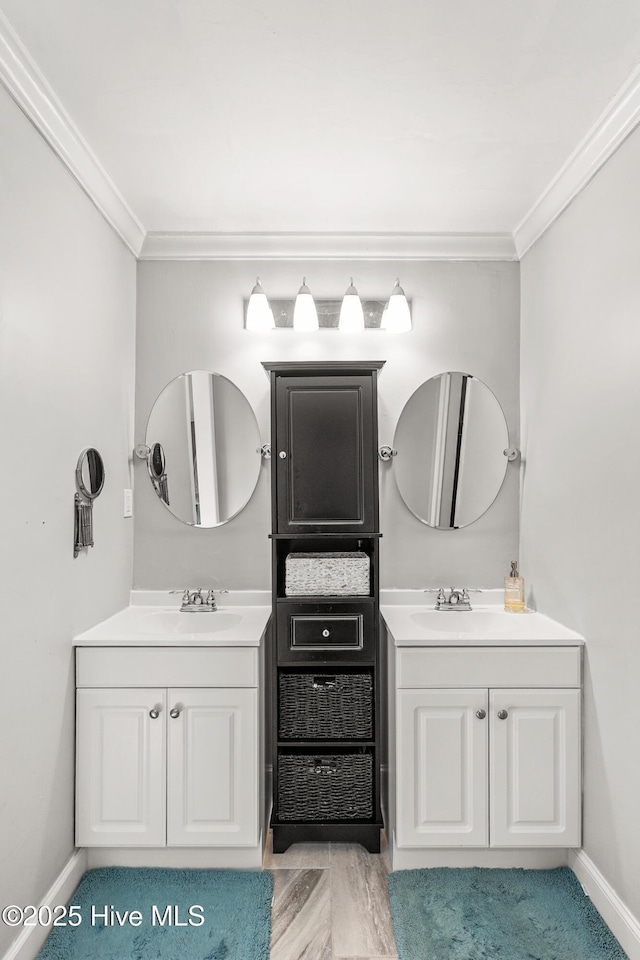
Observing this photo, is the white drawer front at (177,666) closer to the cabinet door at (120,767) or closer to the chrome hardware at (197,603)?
the cabinet door at (120,767)

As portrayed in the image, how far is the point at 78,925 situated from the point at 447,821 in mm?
1236

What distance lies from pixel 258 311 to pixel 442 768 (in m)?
1.96

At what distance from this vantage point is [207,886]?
2.30 metres

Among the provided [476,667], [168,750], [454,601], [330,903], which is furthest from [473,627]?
[168,750]

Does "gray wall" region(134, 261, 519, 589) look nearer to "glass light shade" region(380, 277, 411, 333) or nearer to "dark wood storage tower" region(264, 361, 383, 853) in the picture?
"glass light shade" region(380, 277, 411, 333)

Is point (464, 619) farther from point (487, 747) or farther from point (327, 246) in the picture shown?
point (327, 246)

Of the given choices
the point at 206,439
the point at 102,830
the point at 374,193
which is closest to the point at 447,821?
the point at 102,830

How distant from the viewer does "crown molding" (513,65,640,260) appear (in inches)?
76.5

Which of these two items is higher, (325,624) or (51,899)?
(325,624)

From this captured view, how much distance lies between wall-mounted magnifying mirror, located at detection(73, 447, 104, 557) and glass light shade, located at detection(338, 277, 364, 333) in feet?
3.93

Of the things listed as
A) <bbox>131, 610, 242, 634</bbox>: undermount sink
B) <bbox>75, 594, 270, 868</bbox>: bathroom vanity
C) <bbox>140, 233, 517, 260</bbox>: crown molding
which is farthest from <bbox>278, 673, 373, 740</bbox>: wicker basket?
<bbox>140, 233, 517, 260</bbox>: crown molding

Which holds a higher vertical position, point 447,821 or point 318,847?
point 447,821

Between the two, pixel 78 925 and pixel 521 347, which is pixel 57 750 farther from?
pixel 521 347

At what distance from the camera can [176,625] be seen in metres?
2.87
